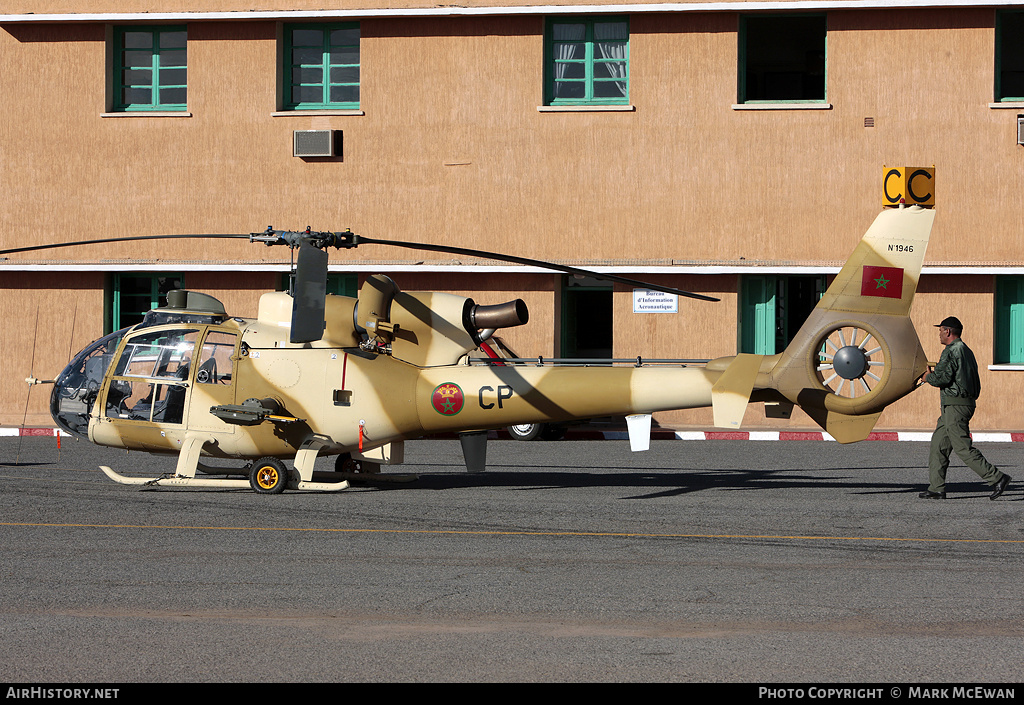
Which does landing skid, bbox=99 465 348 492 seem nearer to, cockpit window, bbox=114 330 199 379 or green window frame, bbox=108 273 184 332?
cockpit window, bbox=114 330 199 379

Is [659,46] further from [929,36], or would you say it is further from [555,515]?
[555,515]

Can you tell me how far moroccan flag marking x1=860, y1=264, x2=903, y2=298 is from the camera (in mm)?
13117

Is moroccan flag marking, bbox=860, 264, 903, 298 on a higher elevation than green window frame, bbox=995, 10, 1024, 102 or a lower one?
lower

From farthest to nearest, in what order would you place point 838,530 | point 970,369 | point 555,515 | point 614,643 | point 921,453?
point 921,453, point 970,369, point 555,515, point 838,530, point 614,643

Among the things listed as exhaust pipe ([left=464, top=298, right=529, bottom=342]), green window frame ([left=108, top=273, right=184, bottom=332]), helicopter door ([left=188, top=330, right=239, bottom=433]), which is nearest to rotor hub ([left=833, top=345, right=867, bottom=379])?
exhaust pipe ([left=464, top=298, right=529, bottom=342])

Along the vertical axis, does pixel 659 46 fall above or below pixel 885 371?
above

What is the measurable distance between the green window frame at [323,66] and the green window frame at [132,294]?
14.6 feet

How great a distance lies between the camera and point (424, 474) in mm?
16953

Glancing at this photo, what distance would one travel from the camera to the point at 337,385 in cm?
1452

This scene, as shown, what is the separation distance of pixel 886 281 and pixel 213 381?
752cm

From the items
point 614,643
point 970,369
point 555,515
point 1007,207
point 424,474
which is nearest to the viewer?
point 614,643

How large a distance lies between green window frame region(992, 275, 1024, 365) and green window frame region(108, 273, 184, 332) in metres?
16.2

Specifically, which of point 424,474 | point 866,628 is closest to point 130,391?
point 424,474

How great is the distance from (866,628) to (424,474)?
9418 mm
